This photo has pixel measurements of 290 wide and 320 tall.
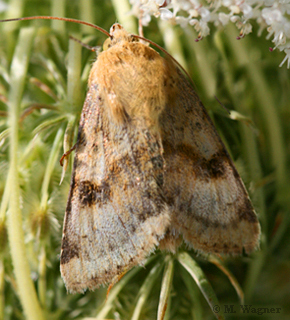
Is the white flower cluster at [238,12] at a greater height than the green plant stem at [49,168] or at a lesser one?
greater

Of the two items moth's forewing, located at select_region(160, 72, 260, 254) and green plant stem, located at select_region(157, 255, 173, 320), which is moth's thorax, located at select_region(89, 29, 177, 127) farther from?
green plant stem, located at select_region(157, 255, 173, 320)

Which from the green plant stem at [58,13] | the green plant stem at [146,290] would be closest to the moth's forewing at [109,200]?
the green plant stem at [146,290]

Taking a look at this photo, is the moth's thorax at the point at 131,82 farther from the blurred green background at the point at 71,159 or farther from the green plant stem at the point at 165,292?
the green plant stem at the point at 165,292

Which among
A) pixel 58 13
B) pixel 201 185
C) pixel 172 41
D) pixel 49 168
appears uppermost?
pixel 58 13

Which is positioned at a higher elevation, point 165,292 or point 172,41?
point 172,41

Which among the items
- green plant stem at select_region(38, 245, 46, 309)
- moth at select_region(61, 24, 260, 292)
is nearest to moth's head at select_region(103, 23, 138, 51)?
moth at select_region(61, 24, 260, 292)

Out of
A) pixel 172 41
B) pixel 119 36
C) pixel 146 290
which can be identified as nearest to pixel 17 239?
pixel 146 290

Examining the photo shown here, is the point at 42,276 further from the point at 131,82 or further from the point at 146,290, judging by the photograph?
the point at 131,82

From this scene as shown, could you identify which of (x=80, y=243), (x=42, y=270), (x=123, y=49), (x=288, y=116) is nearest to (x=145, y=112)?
(x=123, y=49)
